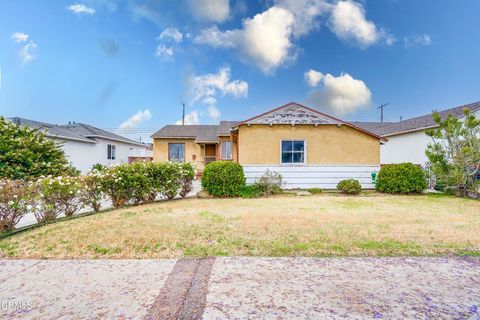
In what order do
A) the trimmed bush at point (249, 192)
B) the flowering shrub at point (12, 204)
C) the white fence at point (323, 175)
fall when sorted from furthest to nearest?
the white fence at point (323, 175), the trimmed bush at point (249, 192), the flowering shrub at point (12, 204)

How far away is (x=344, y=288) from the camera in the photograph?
281 cm

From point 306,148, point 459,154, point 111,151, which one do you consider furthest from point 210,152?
point 459,154

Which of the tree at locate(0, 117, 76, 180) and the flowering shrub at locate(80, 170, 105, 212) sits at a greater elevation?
the tree at locate(0, 117, 76, 180)

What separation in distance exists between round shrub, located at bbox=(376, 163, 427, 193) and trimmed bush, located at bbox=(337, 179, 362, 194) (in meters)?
1.28

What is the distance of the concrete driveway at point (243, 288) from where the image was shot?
2.37 m

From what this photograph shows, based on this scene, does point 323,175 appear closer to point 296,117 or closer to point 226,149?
point 296,117

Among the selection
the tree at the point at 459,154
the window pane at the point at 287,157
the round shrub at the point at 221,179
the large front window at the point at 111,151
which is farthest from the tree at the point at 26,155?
the tree at the point at 459,154

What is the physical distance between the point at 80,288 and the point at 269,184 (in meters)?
8.56

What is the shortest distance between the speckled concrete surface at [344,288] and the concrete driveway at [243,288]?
1cm

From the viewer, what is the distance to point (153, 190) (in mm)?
8773

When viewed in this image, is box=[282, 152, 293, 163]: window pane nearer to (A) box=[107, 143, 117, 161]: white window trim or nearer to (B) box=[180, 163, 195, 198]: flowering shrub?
(B) box=[180, 163, 195, 198]: flowering shrub

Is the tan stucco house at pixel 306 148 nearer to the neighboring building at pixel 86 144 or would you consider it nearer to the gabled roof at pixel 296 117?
the gabled roof at pixel 296 117

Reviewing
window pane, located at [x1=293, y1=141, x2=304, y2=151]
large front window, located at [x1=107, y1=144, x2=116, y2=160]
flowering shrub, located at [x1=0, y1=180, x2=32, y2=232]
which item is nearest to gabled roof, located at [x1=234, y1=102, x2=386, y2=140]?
window pane, located at [x1=293, y1=141, x2=304, y2=151]

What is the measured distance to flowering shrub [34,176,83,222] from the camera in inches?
229
